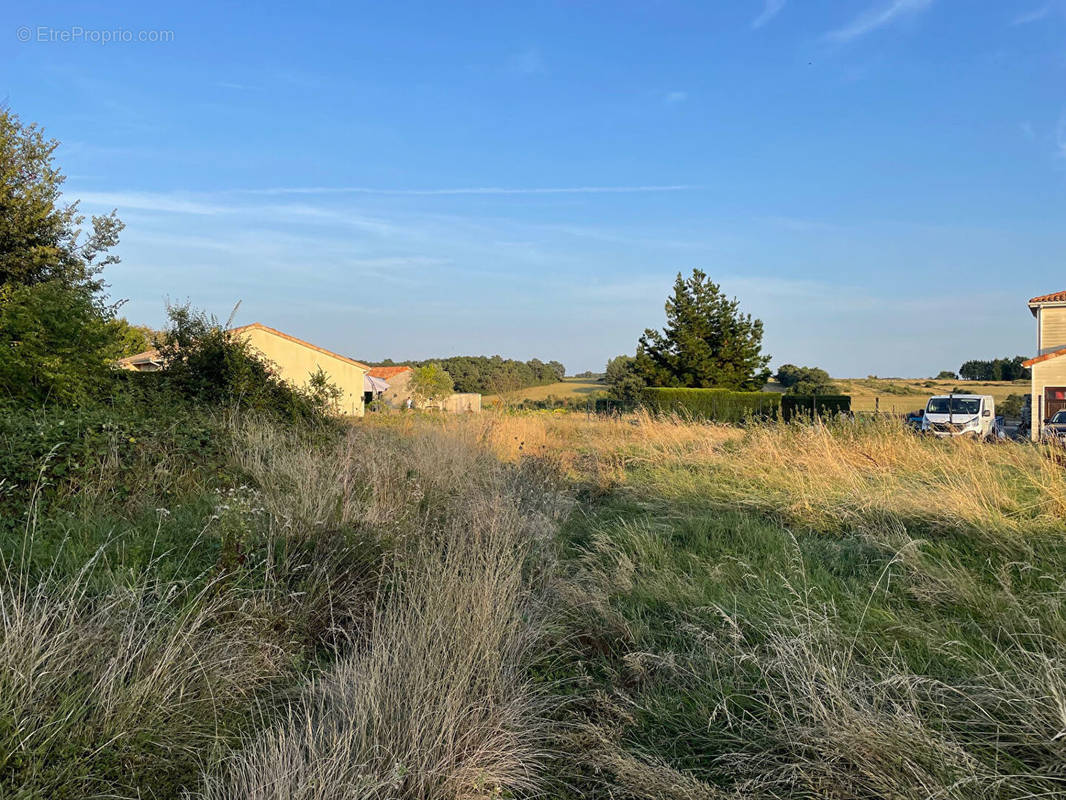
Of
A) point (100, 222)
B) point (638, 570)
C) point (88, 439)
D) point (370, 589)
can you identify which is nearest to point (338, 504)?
point (370, 589)

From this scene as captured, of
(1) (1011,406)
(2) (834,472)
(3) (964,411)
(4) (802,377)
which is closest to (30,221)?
(2) (834,472)

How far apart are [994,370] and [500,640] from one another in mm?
72822

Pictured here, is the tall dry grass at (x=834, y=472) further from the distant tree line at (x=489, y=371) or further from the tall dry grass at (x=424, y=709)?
the distant tree line at (x=489, y=371)

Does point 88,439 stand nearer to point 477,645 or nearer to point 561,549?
point 561,549

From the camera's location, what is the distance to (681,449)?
1158cm

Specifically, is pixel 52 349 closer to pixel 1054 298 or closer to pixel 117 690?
pixel 117 690

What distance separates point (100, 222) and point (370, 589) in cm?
1741

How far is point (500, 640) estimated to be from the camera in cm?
348

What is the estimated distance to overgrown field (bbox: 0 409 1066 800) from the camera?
7.70ft

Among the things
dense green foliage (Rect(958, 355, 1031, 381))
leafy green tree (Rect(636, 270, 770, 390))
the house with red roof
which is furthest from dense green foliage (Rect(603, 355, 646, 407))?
dense green foliage (Rect(958, 355, 1031, 381))

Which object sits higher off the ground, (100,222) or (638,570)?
(100,222)

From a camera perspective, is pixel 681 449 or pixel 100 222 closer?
pixel 681 449

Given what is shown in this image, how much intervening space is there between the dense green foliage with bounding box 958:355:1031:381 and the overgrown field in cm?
6202

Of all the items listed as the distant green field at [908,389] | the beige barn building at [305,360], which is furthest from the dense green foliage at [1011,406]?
the beige barn building at [305,360]
